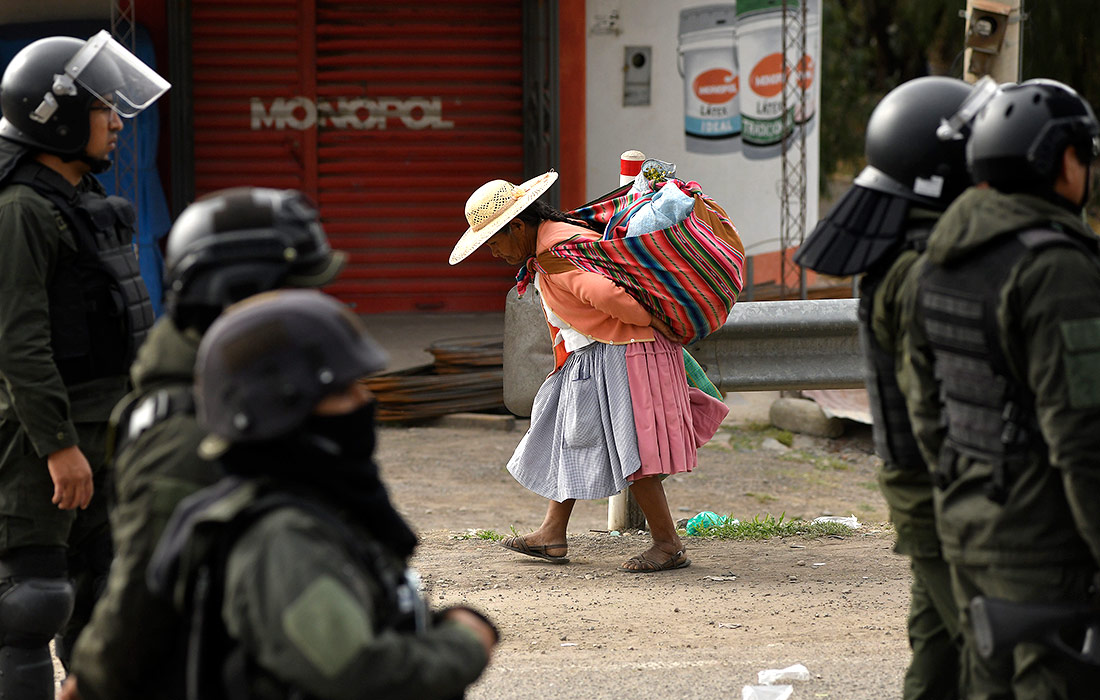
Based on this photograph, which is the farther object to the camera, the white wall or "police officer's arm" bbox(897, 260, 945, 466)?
the white wall

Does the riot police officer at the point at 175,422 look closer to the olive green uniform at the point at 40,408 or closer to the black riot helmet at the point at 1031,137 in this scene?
the olive green uniform at the point at 40,408

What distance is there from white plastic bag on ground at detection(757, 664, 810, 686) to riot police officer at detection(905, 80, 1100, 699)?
1.38 m

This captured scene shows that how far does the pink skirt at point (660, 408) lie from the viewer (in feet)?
18.4

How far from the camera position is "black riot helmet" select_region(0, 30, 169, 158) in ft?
12.5

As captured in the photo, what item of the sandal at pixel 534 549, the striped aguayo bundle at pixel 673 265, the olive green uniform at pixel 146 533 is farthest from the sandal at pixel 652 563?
the olive green uniform at pixel 146 533

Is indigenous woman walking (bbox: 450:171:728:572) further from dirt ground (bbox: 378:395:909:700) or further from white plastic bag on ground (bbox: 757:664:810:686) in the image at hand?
white plastic bag on ground (bbox: 757:664:810:686)

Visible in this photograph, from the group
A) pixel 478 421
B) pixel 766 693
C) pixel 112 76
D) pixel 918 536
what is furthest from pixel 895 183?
pixel 478 421

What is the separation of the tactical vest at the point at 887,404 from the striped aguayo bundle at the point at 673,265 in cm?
223

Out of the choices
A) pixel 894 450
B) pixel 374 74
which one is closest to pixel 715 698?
pixel 894 450

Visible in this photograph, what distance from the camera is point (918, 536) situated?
132 inches

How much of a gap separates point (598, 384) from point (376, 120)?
6852mm

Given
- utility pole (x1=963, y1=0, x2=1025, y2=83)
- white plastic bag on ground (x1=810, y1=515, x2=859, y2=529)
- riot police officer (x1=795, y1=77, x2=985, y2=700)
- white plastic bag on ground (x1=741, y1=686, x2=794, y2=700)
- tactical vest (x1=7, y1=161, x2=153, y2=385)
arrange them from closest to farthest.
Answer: riot police officer (x1=795, y1=77, x2=985, y2=700)
tactical vest (x1=7, y1=161, x2=153, y2=385)
white plastic bag on ground (x1=741, y1=686, x2=794, y2=700)
utility pole (x1=963, y1=0, x2=1025, y2=83)
white plastic bag on ground (x1=810, y1=515, x2=859, y2=529)

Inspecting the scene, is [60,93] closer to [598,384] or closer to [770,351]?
[598,384]

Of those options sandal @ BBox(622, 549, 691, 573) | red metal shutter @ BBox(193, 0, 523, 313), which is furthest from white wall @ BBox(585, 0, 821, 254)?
sandal @ BBox(622, 549, 691, 573)
